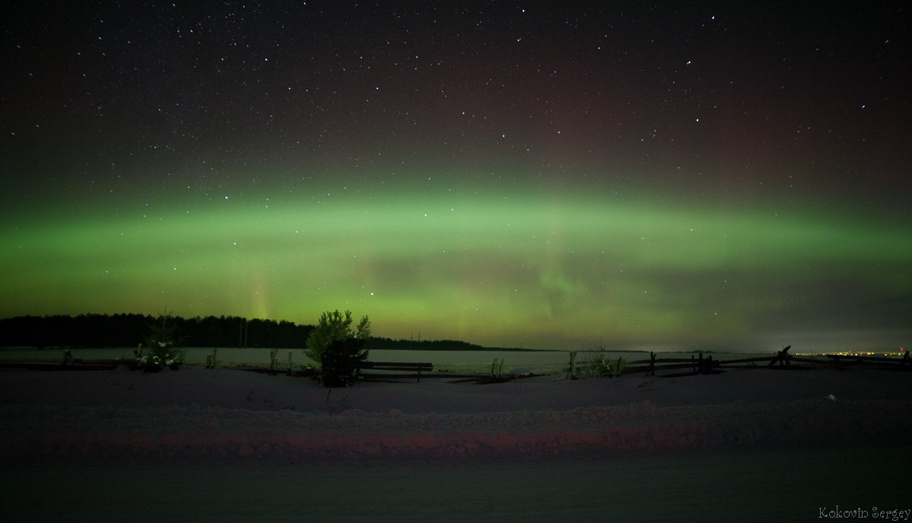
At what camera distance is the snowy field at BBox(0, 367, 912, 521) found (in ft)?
22.3

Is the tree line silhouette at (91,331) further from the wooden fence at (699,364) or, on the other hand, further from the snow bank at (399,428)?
the snow bank at (399,428)

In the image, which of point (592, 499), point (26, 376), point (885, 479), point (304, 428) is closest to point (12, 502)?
point (304, 428)

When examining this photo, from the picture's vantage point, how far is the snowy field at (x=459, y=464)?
679cm

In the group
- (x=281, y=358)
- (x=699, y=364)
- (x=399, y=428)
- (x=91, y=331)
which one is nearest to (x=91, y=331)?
(x=91, y=331)

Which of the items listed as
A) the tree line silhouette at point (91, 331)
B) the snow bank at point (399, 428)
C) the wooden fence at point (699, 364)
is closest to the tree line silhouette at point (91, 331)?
the tree line silhouette at point (91, 331)

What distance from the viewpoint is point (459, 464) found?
30.7 feet

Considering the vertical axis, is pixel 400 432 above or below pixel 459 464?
above

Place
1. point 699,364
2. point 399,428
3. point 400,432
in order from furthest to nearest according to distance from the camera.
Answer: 1. point 699,364
2. point 399,428
3. point 400,432

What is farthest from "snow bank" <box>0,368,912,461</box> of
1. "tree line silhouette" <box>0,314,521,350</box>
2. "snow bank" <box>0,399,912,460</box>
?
"tree line silhouette" <box>0,314,521,350</box>

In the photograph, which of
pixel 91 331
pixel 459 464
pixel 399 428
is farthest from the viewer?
pixel 91 331

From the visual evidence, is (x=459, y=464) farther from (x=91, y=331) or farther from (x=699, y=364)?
(x=91, y=331)

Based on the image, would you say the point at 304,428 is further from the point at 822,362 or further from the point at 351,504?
the point at 822,362

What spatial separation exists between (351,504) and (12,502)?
4.02 metres

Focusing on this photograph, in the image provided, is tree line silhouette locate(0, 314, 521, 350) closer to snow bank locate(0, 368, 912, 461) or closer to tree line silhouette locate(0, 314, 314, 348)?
tree line silhouette locate(0, 314, 314, 348)
